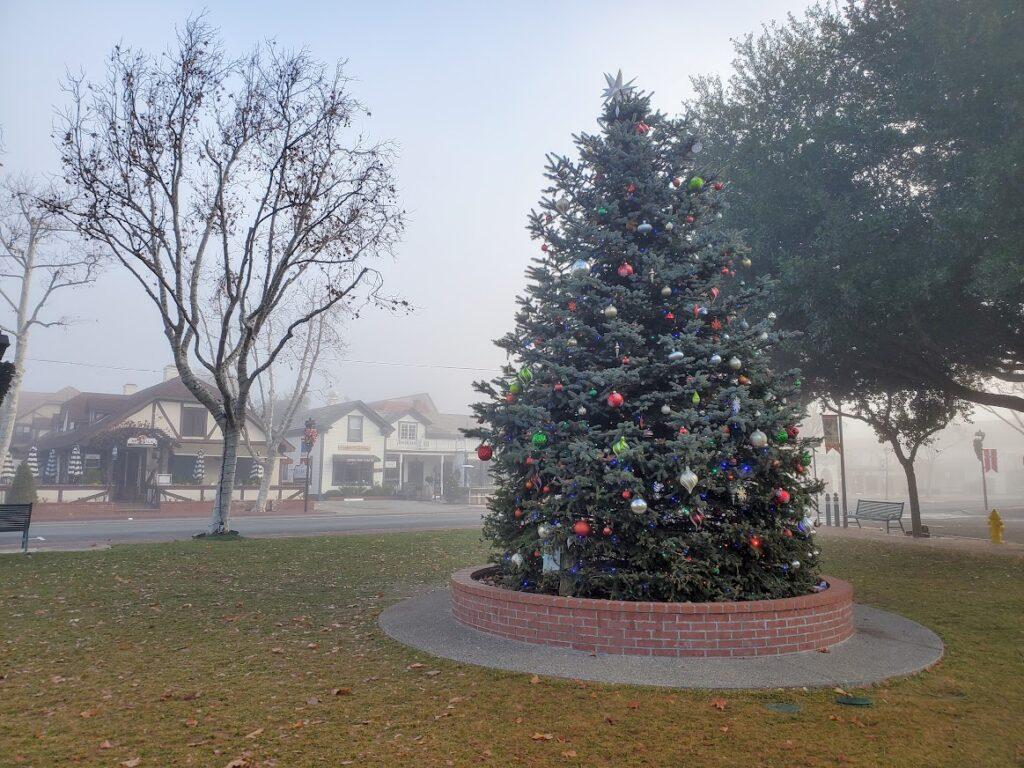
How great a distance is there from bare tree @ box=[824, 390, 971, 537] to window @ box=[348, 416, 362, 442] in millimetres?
38954

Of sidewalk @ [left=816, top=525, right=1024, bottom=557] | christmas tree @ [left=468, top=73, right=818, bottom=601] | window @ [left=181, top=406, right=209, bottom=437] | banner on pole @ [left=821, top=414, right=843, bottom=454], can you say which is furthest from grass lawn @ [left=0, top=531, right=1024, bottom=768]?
window @ [left=181, top=406, right=209, bottom=437]

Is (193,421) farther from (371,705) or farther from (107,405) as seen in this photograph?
(371,705)

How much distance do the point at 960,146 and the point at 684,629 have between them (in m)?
11.8

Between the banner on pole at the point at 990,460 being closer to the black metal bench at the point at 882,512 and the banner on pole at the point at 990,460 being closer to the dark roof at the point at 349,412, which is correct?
the black metal bench at the point at 882,512

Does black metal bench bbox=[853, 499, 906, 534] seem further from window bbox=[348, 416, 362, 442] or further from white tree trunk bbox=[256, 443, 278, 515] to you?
window bbox=[348, 416, 362, 442]

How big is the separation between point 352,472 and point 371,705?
50468mm

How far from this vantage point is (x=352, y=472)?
176ft

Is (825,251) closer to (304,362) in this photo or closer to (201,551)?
(201,551)

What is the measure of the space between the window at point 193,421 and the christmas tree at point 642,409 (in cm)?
3638

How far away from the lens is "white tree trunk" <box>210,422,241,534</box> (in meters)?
16.1

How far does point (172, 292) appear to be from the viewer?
51.4 ft

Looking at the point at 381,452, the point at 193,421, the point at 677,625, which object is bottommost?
the point at 677,625

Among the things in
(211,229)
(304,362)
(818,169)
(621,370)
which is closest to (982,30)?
(818,169)

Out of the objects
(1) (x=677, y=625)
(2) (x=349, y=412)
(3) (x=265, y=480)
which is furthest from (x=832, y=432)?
(2) (x=349, y=412)
